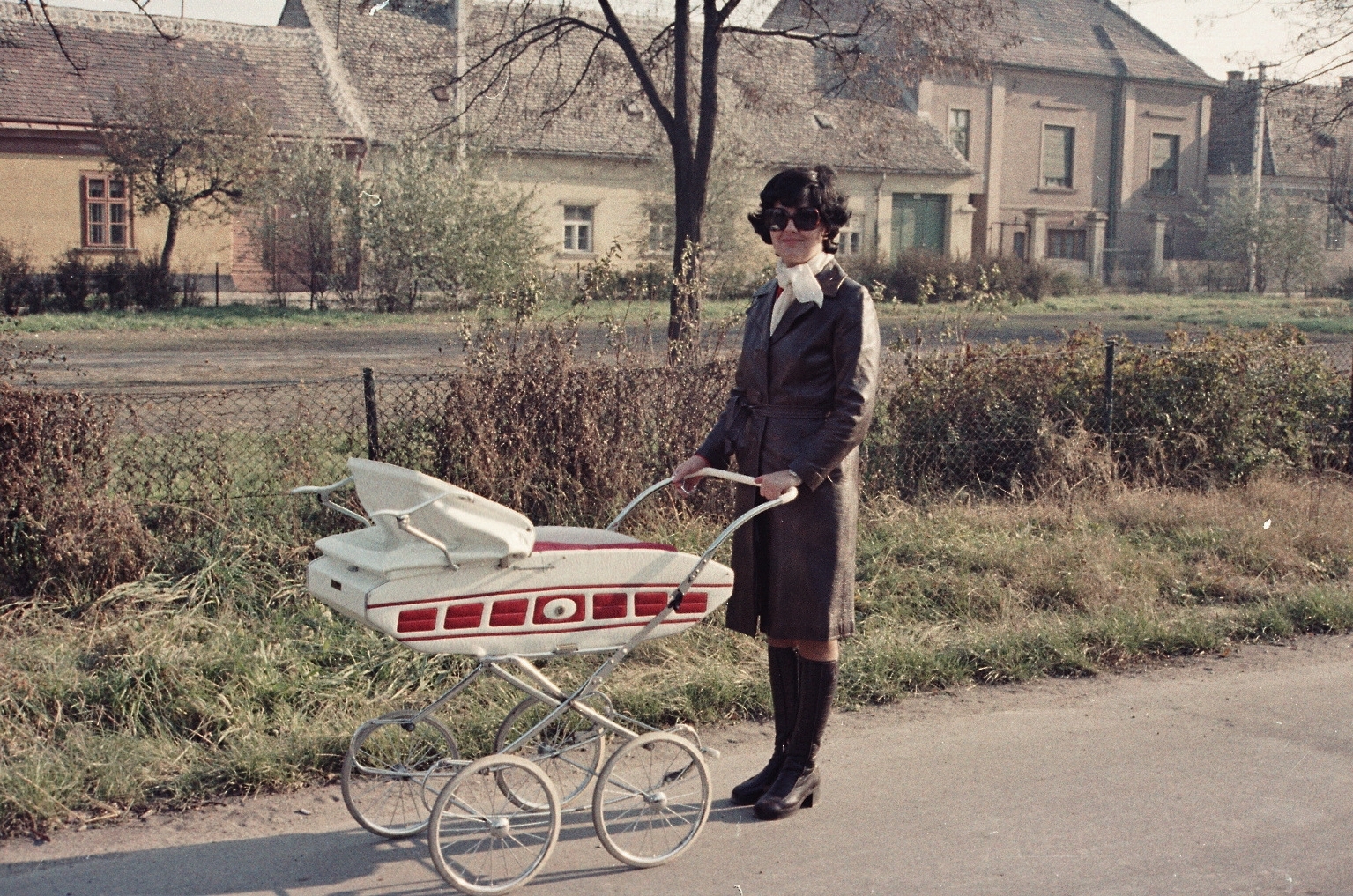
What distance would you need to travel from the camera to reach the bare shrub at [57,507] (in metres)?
6.27

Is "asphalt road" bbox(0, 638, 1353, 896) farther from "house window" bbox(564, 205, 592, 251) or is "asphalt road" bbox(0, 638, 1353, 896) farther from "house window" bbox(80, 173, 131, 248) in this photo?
"house window" bbox(564, 205, 592, 251)

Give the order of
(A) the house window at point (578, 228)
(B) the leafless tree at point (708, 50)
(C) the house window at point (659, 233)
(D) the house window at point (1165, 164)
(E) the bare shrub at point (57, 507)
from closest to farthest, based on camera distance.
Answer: (E) the bare shrub at point (57, 507)
(B) the leafless tree at point (708, 50)
(C) the house window at point (659, 233)
(A) the house window at point (578, 228)
(D) the house window at point (1165, 164)

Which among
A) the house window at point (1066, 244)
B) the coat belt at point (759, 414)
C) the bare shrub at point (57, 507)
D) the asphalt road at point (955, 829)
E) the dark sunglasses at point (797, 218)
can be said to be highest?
the house window at point (1066, 244)

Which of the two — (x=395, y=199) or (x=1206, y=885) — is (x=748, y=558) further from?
(x=395, y=199)

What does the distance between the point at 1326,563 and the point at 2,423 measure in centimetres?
706

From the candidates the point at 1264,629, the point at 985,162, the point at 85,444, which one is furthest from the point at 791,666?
the point at 985,162

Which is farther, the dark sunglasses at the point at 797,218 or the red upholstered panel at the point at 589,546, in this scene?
the dark sunglasses at the point at 797,218

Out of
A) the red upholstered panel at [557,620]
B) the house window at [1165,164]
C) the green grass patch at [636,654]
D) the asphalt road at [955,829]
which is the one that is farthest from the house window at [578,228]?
the red upholstered panel at [557,620]

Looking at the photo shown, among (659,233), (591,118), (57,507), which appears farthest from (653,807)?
(591,118)

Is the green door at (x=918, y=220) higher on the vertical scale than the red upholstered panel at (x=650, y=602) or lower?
higher

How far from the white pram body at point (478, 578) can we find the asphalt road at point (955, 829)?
776mm

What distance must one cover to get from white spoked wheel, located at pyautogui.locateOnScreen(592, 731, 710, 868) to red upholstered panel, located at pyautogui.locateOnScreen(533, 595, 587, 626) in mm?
436

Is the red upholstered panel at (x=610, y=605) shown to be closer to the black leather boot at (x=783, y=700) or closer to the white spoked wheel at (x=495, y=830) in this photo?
the white spoked wheel at (x=495, y=830)

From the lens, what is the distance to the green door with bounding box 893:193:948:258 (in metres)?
44.8
